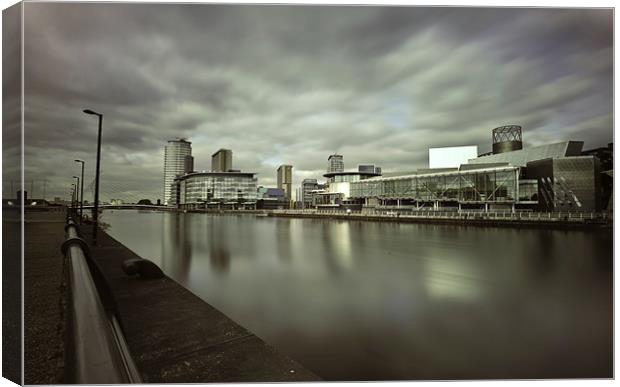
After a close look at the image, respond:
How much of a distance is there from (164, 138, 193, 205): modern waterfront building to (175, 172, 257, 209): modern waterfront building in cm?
638

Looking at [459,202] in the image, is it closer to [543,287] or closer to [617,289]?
[543,287]

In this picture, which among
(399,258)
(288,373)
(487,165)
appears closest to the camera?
(288,373)

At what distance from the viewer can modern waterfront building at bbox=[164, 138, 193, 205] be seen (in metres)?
54.9

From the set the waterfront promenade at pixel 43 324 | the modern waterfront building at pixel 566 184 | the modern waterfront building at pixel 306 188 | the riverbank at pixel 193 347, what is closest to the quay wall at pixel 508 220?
the modern waterfront building at pixel 566 184

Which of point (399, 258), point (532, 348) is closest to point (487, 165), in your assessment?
point (399, 258)

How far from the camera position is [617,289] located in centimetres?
337

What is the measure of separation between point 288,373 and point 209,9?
151 inches

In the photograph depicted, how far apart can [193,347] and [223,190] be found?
294ft

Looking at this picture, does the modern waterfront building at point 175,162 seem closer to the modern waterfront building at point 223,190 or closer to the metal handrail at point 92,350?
the modern waterfront building at point 223,190

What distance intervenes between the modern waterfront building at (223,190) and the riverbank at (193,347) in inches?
3439

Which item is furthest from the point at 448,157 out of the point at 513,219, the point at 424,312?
the point at 424,312

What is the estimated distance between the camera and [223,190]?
89.5 m

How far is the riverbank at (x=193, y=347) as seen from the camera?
271cm

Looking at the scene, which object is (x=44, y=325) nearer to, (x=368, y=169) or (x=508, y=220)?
(x=508, y=220)
